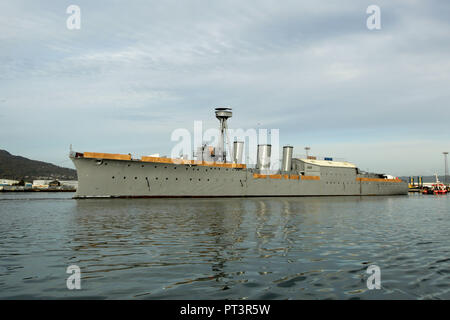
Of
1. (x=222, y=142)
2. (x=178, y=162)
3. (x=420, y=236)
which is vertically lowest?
(x=420, y=236)

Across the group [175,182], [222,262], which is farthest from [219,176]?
[222,262]

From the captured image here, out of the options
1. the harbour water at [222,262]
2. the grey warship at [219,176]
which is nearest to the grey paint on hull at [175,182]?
the grey warship at [219,176]

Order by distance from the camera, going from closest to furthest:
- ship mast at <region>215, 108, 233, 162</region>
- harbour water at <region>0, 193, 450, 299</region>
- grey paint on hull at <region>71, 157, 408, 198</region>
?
1. harbour water at <region>0, 193, 450, 299</region>
2. grey paint on hull at <region>71, 157, 408, 198</region>
3. ship mast at <region>215, 108, 233, 162</region>

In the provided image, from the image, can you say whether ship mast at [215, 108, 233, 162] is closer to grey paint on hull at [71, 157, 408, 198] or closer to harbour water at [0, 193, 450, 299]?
grey paint on hull at [71, 157, 408, 198]

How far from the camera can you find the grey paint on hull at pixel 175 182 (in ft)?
126

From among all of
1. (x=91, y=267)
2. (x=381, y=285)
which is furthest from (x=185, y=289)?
(x=381, y=285)

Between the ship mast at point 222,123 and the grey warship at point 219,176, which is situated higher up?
the ship mast at point 222,123

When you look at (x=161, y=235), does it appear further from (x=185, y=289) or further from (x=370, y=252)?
(x=370, y=252)

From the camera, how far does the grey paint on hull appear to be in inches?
1511

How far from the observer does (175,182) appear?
4269 cm

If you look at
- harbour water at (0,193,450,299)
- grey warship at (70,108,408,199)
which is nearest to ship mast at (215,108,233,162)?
grey warship at (70,108,408,199)

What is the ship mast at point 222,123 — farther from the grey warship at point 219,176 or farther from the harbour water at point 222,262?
the harbour water at point 222,262

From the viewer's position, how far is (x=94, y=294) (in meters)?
6.13
